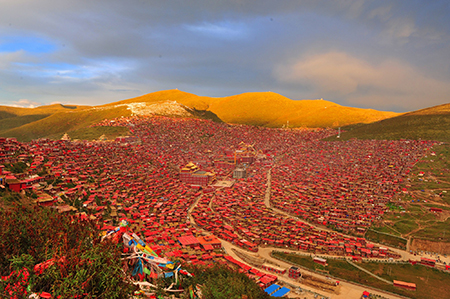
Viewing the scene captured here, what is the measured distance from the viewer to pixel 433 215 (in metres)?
35.0

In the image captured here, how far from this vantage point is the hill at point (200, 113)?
10031 cm

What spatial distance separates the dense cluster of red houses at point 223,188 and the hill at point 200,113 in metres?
31.8

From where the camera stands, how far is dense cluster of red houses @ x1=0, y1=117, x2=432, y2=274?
3019 cm

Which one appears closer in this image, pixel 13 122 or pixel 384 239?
pixel 384 239

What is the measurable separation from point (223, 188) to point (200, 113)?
8574 centimetres

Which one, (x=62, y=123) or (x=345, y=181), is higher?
(x=62, y=123)

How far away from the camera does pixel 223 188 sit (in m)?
50.3

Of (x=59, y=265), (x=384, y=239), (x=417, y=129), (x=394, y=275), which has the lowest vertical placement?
(x=394, y=275)

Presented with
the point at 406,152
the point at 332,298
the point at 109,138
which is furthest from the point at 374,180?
the point at 109,138

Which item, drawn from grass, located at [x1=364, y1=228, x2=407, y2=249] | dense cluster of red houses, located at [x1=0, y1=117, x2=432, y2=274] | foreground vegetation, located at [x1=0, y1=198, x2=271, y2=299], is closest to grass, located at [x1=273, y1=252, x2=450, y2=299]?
dense cluster of red houses, located at [x1=0, y1=117, x2=432, y2=274]

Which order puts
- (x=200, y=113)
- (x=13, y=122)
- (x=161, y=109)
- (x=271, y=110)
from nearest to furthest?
(x=161, y=109)
(x=200, y=113)
(x=13, y=122)
(x=271, y=110)

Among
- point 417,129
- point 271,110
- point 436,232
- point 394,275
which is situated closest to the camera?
point 394,275

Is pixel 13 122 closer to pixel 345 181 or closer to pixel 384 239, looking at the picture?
pixel 345 181

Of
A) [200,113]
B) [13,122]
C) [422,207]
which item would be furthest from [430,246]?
[13,122]
